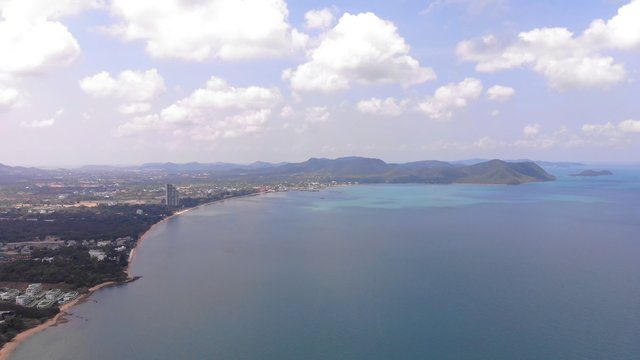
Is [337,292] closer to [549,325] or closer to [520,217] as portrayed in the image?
[549,325]

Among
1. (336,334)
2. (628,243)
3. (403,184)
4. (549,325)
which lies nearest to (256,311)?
(336,334)

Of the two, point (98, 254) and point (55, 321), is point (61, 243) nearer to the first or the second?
point (98, 254)

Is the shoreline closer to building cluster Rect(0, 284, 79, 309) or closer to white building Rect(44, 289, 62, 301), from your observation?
building cluster Rect(0, 284, 79, 309)

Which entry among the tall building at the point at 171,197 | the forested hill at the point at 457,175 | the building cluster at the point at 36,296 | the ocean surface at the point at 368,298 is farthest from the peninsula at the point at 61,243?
the forested hill at the point at 457,175

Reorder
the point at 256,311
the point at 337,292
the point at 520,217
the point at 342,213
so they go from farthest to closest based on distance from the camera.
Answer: the point at 342,213 < the point at 520,217 < the point at 337,292 < the point at 256,311

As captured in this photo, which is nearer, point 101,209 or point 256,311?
point 256,311

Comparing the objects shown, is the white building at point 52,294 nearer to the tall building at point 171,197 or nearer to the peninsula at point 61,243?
the peninsula at point 61,243

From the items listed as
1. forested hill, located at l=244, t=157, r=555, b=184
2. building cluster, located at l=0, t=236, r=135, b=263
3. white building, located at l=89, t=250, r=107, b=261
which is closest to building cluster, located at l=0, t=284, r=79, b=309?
building cluster, located at l=0, t=236, r=135, b=263

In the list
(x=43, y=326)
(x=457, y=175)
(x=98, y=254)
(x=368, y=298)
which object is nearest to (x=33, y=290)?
(x=43, y=326)
